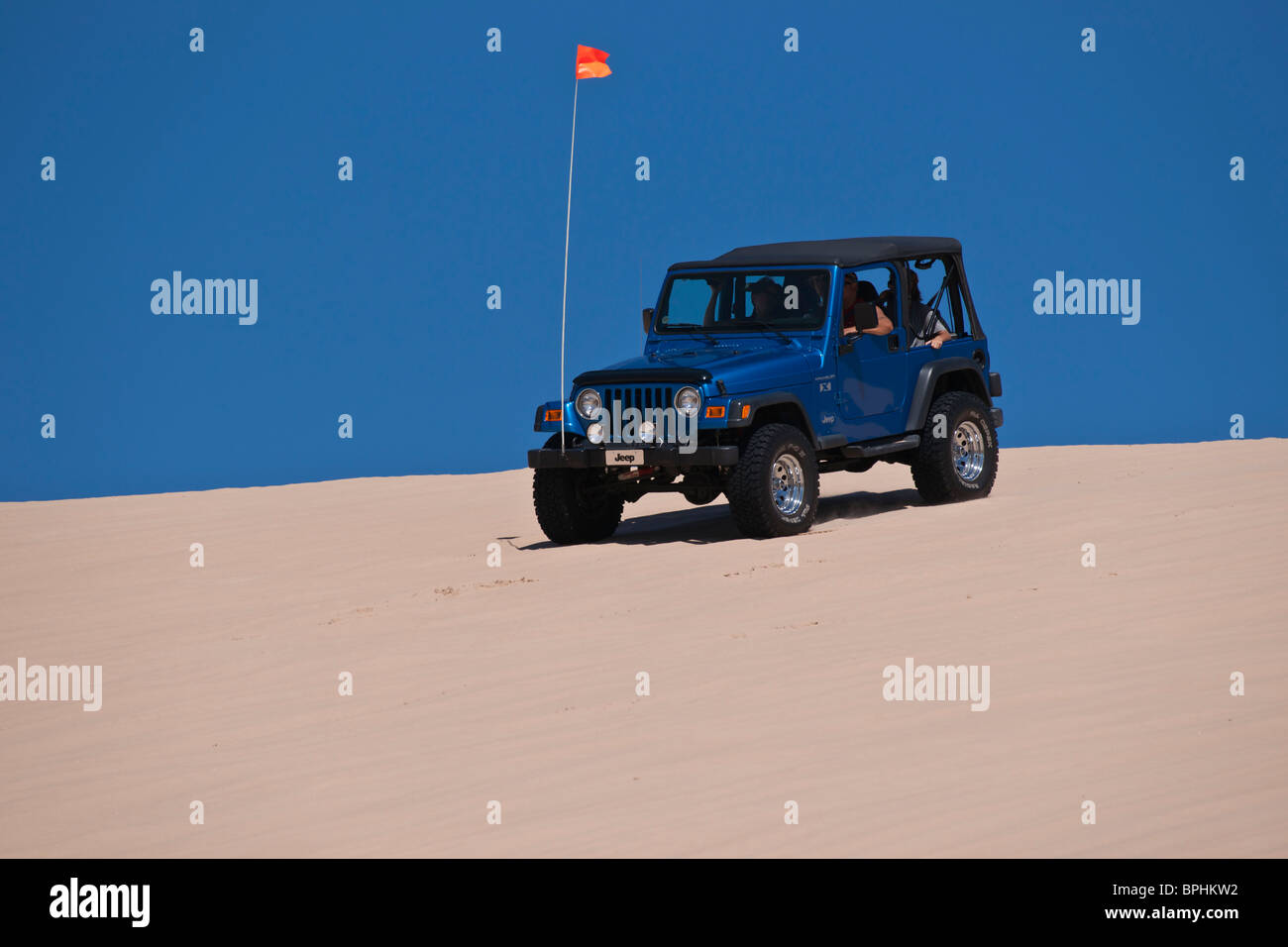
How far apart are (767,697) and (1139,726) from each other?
1.56m

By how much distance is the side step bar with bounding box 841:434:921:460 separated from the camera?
12031 millimetres

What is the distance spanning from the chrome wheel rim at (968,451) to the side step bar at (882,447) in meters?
0.47

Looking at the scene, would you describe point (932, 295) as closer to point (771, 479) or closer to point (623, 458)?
point (771, 479)

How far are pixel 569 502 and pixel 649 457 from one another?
38.8 inches

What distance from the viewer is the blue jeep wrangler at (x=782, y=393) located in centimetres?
1104

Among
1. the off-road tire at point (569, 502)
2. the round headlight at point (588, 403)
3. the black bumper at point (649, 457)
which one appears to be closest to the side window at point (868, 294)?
the black bumper at point (649, 457)

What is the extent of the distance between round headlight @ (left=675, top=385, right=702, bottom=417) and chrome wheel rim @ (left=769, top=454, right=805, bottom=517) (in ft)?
2.35

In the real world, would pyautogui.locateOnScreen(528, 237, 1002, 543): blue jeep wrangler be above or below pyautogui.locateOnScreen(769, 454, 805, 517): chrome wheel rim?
above

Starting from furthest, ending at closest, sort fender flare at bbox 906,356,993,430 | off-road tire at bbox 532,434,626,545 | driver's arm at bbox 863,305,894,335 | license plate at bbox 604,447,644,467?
fender flare at bbox 906,356,993,430 < driver's arm at bbox 863,305,894,335 < off-road tire at bbox 532,434,626,545 < license plate at bbox 604,447,644,467

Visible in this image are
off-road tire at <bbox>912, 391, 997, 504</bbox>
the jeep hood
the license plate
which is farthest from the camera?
off-road tire at <bbox>912, 391, 997, 504</bbox>

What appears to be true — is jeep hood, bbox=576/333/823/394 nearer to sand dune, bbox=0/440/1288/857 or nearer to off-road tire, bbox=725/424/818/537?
off-road tire, bbox=725/424/818/537

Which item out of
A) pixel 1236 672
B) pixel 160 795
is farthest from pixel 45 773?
pixel 1236 672

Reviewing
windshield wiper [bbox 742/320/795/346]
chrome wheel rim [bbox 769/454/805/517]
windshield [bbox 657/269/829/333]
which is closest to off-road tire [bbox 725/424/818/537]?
chrome wheel rim [bbox 769/454/805/517]

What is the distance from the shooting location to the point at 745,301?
A: 12102 millimetres
